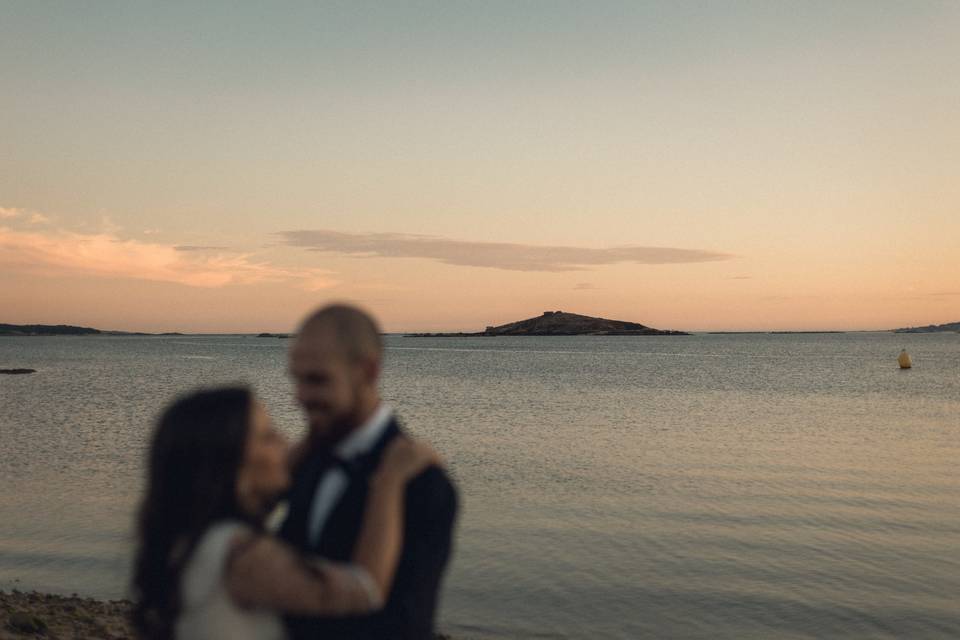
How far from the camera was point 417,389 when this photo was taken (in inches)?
2315

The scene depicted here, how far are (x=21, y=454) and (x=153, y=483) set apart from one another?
1097 inches

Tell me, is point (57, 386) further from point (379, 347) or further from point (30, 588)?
point (379, 347)

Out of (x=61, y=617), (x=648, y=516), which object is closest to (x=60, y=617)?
(x=61, y=617)

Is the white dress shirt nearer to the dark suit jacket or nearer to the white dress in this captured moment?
the dark suit jacket

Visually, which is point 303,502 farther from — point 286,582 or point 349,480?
point 286,582

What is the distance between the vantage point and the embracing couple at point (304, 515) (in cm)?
217

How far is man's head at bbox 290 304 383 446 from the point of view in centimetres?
231

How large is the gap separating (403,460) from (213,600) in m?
0.62

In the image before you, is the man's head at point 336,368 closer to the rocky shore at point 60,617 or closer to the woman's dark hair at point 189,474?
the woman's dark hair at point 189,474

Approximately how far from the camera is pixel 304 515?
7.89 feet

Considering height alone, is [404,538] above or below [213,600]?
above

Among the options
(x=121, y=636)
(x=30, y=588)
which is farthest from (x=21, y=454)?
(x=121, y=636)

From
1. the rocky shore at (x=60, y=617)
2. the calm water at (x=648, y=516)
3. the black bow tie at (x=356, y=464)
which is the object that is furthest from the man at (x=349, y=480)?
the rocky shore at (x=60, y=617)

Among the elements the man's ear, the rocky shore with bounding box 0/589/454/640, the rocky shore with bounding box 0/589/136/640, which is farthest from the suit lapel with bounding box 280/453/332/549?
the rocky shore with bounding box 0/589/136/640
